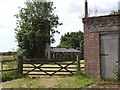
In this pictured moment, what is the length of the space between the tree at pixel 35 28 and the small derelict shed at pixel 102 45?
1371 inches

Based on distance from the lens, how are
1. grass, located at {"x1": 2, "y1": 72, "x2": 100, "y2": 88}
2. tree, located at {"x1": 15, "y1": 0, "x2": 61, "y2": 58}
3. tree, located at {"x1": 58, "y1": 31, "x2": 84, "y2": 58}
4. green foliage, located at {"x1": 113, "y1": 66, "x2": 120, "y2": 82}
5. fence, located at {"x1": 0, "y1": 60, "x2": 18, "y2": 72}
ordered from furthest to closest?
tree, located at {"x1": 58, "y1": 31, "x2": 84, "y2": 58}, tree, located at {"x1": 15, "y1": 0, "x2": 61, "y2": 58}, fence, located at {"x1": 0, "y1": 60, "x2": 18, "y2": 72}, green foliage, located at {"x1": 113, "y1": 66, "x2": 120, "y2": 82}, grass, located at {"x1": 2, "y1": 72, "x2": 100, "y2": 88}

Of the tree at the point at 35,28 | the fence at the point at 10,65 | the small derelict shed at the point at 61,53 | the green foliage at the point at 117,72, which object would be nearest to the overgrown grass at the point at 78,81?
the green foliage at the point at 117,72

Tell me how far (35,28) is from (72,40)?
49.8 metres

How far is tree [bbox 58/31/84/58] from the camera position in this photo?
320ft

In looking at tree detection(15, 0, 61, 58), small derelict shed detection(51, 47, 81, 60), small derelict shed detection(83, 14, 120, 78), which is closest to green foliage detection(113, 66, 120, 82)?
small derelict shed detection(83, 14, 120, 78)

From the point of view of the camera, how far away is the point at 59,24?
56656 mm

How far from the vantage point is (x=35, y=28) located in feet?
167

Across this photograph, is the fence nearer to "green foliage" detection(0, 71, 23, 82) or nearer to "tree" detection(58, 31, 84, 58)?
"green foliage" detection(0, 71, 23, 82)

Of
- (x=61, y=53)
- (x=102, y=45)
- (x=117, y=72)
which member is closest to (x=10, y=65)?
(x=102, y=45)

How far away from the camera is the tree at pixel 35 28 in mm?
49281

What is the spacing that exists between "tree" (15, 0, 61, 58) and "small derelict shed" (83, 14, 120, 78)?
34818mm

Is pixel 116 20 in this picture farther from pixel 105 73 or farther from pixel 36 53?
pixel 36 53

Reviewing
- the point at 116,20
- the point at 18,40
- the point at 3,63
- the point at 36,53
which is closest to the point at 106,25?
the point at 116,20

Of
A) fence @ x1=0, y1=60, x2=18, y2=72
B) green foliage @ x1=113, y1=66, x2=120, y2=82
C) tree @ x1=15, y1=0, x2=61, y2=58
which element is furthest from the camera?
tree @ x1=15, y1=0, x2=61, y2=58
